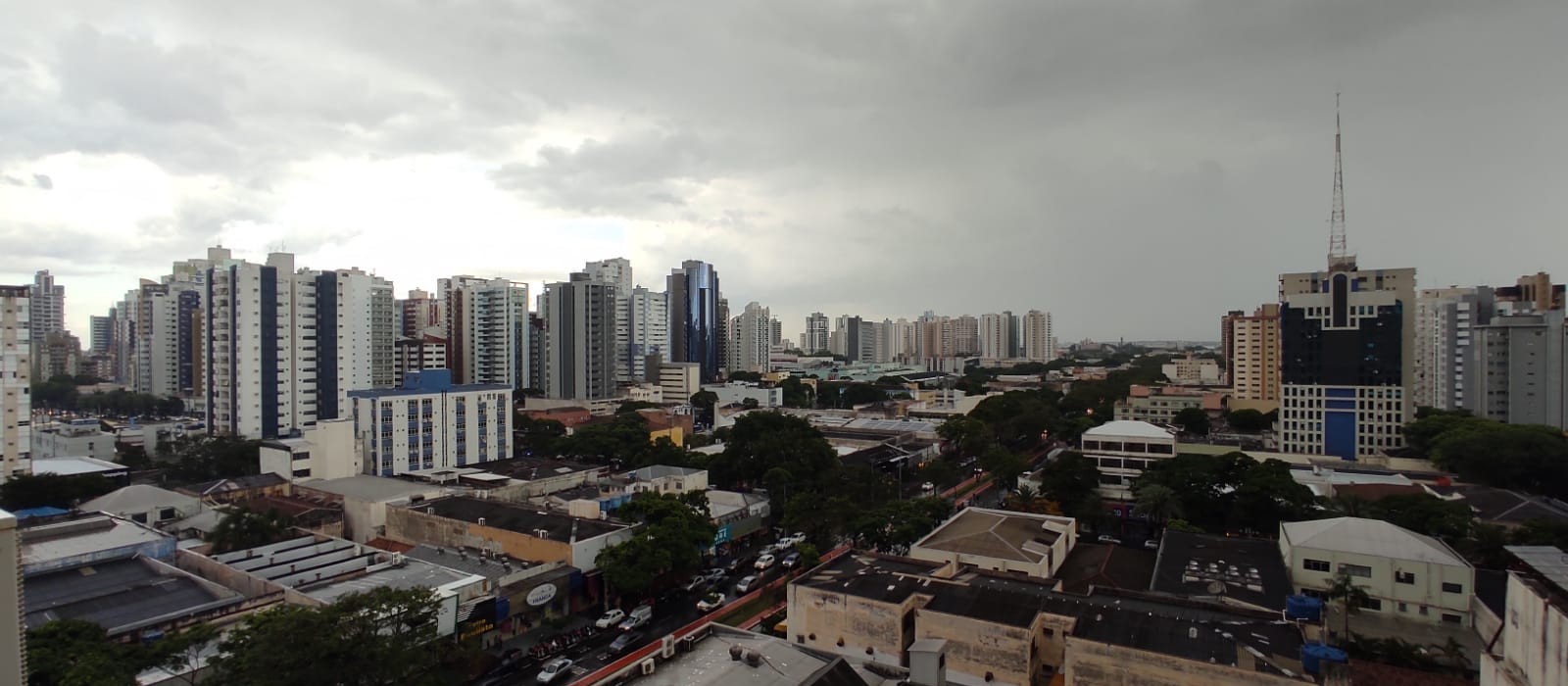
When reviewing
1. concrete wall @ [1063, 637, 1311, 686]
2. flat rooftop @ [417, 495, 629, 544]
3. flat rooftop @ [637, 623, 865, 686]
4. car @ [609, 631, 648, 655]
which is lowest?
car @ [609, 631, 648, 655]

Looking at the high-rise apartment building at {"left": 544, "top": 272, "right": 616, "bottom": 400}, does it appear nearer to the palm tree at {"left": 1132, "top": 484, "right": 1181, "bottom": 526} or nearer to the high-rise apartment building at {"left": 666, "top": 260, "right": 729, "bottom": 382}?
the high-rise apartment building at {"left": 666, "top": 260, "right": 729, "bottom": 382}

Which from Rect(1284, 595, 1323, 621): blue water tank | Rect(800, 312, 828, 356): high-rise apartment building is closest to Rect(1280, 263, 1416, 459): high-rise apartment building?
Rect(1284, 595, 1323, 621): blue water tank

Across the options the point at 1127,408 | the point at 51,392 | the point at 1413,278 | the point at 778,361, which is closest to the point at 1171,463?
the point at 1413,278

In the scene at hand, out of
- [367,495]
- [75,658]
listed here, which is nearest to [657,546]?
[75,658]

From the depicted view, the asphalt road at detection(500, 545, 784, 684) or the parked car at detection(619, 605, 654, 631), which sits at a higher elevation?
the parked car at detection(619, 605, 654, 631)

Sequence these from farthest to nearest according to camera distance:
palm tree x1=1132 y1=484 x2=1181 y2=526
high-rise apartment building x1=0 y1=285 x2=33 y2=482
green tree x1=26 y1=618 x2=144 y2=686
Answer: high-rise apartment building x1=0 y1=285 x2=33 y2=482, palm tree x1=1132 y1=484 x2=1181 y2=526, green tree x1=26 y1=618 x2=144 y2=686

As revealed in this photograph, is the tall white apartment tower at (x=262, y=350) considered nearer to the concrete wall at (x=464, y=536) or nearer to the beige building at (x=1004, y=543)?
the concrete wall at (x=464, y=536)
